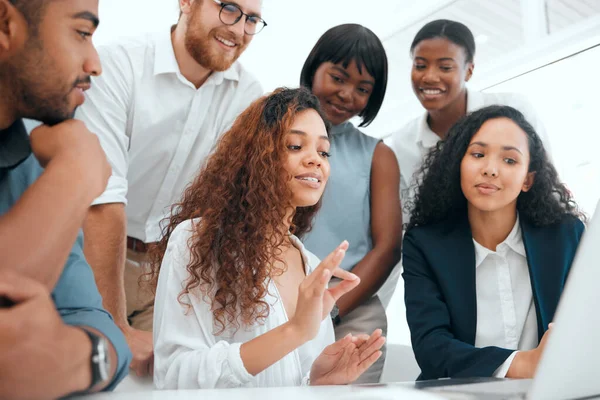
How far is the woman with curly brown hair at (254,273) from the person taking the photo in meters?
0.94

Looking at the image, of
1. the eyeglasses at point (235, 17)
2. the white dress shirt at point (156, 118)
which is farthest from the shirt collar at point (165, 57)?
the eyeglasses at point (235, 17)

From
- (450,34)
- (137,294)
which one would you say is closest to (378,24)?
(450,34)

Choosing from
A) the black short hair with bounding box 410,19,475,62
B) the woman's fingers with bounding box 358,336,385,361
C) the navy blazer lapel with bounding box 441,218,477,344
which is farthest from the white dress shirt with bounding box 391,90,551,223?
the woman's fingers with bounding box 358,336,385,361

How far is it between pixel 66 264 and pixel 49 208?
93mm

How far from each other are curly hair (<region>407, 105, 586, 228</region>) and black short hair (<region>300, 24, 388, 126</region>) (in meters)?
0.19

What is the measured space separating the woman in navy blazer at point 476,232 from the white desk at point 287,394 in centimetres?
43

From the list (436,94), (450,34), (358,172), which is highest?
(450,34)

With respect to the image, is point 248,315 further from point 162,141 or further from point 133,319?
point 162,141

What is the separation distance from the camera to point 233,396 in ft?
2.42

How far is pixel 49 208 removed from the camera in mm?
701

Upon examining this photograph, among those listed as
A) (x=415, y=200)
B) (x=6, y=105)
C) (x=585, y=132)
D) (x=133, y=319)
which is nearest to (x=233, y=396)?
(x=6, y=105)

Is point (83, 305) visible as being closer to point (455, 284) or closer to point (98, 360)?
point (98, 360)

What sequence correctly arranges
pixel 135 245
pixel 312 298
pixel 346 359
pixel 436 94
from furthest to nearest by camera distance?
pixel 436 94 < pixel 135 245 < pixel 346 359 < pixel 312 298

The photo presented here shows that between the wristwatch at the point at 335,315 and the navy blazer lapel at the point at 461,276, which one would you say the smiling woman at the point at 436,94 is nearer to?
the navy blazer lapel at the point at 461,276
